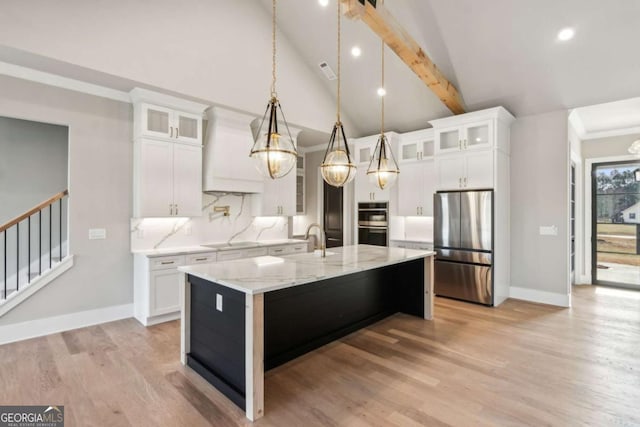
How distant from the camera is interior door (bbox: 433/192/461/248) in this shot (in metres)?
5.08

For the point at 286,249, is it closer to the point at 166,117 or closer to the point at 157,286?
the point at 157,286

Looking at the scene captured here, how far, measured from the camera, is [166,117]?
4301mm

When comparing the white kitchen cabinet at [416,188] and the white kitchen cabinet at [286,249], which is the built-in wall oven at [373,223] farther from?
the white kitchen cabinet at [286,249]

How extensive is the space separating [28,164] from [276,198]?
391 centimetres

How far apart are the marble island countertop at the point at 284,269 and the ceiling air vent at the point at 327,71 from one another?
360cm

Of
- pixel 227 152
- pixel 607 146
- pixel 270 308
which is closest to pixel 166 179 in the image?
pixel 227 152

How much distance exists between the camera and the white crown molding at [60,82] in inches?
137

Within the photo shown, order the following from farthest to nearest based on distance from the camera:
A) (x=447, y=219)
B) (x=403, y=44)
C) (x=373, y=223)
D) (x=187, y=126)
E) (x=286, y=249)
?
(x=373, y=223)
(x=286, y=249)
(x=447, y=219)
(x=187, y=126)
(x=403, y=44)

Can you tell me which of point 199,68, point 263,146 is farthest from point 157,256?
point 199,68

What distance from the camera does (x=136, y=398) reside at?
96.1 inches

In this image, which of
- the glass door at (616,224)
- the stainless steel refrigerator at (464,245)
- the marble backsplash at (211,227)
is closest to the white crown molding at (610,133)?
the glass door at (616,224)

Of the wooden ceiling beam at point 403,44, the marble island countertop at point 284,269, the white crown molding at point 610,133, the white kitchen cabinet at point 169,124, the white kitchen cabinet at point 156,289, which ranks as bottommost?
the white kitchen cabinet at point 156,289

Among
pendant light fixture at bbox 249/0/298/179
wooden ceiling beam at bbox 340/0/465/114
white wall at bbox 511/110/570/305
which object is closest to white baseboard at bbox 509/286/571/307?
white wall at bbox 511/110/570/305

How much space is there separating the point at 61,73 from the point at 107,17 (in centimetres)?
83
